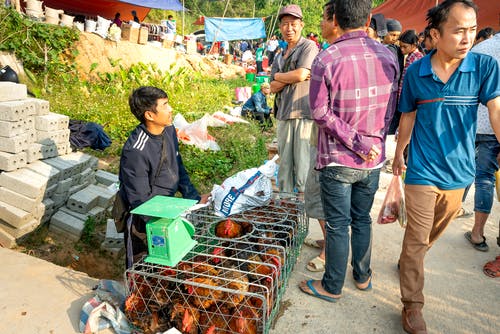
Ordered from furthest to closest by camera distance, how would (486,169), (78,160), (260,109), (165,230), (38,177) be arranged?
(260,109) → (78,160) → (38,177) → (486,169) → (165,230)

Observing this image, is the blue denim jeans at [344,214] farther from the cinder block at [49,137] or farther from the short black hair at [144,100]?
the cinder block at [49,137]

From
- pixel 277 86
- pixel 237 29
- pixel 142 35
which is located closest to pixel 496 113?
pixel 277 86

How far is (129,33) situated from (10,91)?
23.9 feet

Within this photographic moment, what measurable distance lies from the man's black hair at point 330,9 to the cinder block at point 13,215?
11.5 feet

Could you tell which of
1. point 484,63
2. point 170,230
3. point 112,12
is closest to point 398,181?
point 484,63

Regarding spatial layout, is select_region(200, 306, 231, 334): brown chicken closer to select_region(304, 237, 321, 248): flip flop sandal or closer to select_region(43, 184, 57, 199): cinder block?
select_region(304, 237, 321, 248): flip flop sandal

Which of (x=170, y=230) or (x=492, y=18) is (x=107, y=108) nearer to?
(x=170, y=230)

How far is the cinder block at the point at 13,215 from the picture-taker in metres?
3.62

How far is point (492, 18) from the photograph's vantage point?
8.66 metres

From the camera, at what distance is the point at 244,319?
1.99 meters

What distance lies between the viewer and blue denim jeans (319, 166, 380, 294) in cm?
233

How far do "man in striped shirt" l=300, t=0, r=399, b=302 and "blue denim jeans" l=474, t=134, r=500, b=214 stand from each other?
1.48 metres

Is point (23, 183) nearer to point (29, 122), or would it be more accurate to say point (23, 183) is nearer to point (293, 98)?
point (29, 122)

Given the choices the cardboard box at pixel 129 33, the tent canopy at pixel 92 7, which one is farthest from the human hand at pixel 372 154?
the tent canopy at pixel 92 7
